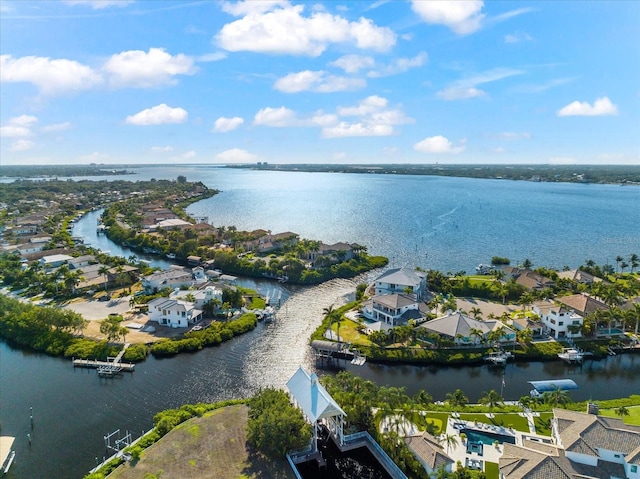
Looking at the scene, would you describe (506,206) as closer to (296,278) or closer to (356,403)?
(296,278)

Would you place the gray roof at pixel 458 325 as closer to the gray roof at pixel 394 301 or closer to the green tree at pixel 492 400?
the gray roof at pixel 394 301

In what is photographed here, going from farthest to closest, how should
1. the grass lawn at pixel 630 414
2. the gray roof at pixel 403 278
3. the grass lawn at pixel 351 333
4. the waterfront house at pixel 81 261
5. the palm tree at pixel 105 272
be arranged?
the waterfront house at pixel 81 261, the palm tree at pixel 105 272, the gray roof at pixel 403 278, the grass lawn at pixel 351 333, the grass lawn at pixel 630 414

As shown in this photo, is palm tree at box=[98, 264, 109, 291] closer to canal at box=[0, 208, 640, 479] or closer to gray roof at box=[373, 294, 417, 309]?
canal at box=[0, 208, 640, 479]

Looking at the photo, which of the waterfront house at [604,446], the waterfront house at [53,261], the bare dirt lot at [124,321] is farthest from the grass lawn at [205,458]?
the waterfront house at [53,261]

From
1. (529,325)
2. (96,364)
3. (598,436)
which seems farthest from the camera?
(529,325)

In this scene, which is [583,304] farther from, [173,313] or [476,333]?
[173,313]

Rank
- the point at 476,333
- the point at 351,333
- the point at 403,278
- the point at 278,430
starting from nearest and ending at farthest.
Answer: the point at 278,430 → the point at 476,333 → the point at 351,333 → the point at 403,278

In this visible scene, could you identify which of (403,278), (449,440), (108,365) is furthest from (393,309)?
(108,365)
